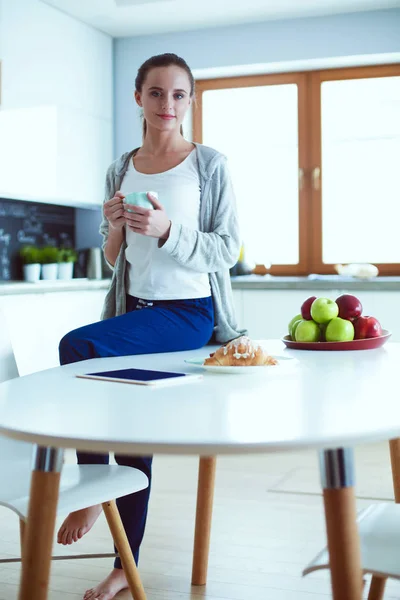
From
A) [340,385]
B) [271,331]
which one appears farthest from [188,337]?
[271,331]

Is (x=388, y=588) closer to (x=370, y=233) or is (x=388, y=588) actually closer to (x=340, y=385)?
(x=340, y=385)

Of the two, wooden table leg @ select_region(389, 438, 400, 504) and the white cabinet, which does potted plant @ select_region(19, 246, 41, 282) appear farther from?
wooden table leg @ select_region(389, 438, 400, 504)

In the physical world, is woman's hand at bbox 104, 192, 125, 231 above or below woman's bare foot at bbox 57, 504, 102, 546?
above

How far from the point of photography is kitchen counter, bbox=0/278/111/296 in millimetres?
3949

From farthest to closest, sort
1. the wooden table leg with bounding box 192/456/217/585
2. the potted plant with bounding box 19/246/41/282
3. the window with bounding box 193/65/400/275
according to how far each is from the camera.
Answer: the window with bounding box 193/65/400/275 → the potted plant with bounding box 19/246/41/282 → the wooden table leg with bounding box 192/456/217/585

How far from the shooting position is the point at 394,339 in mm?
4418

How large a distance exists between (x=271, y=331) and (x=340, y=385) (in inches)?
124

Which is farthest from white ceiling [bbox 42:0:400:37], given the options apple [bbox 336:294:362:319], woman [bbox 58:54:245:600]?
apple [bbox 336:294:362:319]

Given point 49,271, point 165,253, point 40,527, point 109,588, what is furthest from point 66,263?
point 40,527

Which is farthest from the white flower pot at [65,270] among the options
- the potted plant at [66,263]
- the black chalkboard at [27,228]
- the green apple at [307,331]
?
the green apple at [307,331]

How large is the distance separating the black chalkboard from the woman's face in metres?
2.71

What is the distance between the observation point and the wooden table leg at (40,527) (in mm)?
1116

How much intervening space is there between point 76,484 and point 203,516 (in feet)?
2.12

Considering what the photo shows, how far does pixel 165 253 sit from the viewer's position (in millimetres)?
2217
